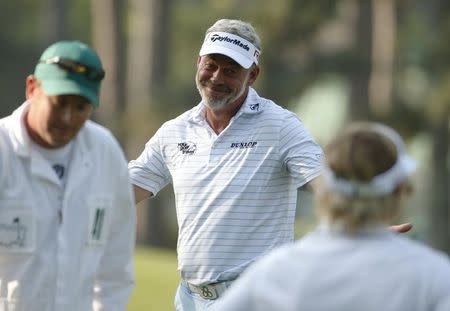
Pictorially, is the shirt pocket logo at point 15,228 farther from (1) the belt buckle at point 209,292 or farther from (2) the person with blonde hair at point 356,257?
(1) the belt buckle at point 209,292

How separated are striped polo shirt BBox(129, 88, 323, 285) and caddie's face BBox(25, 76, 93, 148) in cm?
179

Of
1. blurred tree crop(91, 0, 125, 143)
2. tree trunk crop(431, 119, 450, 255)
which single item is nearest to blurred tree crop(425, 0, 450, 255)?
tree trunk crop(431, 119, 450, 255)

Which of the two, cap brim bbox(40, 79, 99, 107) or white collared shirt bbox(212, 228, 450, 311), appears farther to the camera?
cap brim bbox(40, 79, 99, 107)

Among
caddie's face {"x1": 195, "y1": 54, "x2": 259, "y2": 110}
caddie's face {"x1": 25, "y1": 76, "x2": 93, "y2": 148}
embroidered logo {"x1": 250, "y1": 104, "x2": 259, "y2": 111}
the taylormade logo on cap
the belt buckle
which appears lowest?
the belt buckle

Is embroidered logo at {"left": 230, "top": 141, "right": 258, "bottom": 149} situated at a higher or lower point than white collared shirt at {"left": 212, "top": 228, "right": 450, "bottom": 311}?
higher

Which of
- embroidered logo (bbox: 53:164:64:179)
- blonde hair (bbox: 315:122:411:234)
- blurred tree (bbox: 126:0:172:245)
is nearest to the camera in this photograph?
blonde hair (bbox: 315:122:411:234)

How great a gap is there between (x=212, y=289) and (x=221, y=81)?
3.41 ft

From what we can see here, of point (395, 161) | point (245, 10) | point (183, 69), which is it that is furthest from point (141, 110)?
point (395, 161)

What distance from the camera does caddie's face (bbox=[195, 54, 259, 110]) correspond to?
824 cm

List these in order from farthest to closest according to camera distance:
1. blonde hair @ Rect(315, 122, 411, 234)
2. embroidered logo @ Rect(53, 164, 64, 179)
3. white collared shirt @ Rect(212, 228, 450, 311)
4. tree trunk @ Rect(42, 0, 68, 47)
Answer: tree trunk @ Rect(42, 0, 68, 47) → embroidered logo @ Rect(53, 164, 64, 179) → blonde hair @ Rect(315, 122, 411, 234) → white collared shirt @ Rect(212, 228, 450, 311)

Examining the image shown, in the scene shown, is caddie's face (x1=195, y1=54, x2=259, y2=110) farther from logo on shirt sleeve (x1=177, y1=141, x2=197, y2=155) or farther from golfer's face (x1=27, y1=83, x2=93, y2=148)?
golfer's face (x1=27, y1=83, x2=93, y2=148)

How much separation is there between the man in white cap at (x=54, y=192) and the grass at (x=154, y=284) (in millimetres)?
9301

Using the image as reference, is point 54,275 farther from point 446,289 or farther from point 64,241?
point 446,289

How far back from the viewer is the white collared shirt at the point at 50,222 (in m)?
6.30
